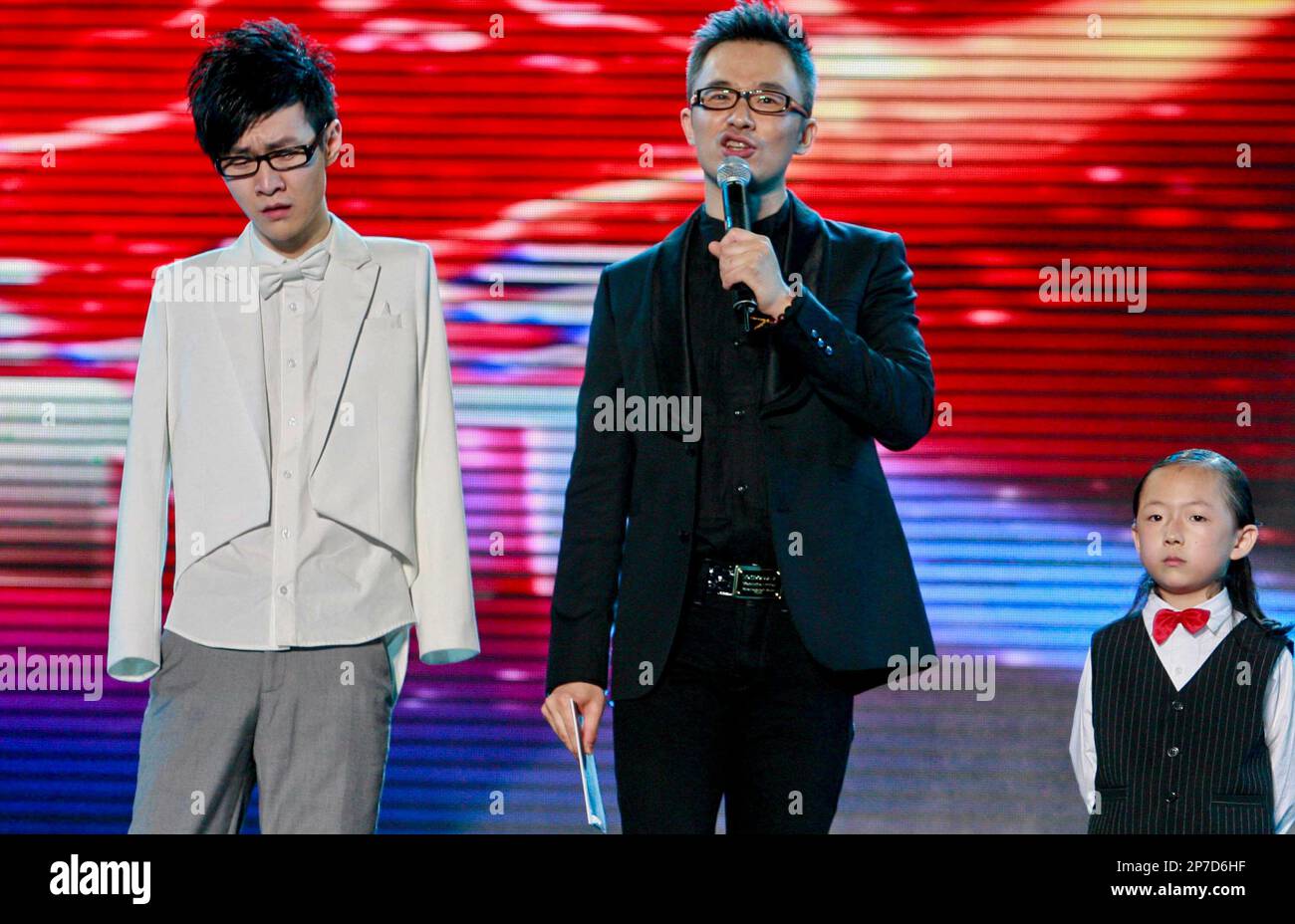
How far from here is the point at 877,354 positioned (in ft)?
8.56

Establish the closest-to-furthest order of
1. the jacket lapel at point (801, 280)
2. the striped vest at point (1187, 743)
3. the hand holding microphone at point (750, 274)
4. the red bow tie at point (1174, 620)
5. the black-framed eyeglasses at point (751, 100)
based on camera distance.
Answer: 1. the hand holding microphone at point (750, 274)
2. the jacket lapel at point (801, 280)
3. the black-framed eyeglasses at point (751, 100)
4. the striped vest at point (1187, 743)
5. the red bow tie at point (1174, 620)

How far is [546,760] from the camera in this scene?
14.4ft

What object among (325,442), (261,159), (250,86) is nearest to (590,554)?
(325,442)

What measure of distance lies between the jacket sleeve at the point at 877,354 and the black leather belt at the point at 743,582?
30 cm

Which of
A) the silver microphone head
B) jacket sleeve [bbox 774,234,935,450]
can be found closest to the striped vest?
jacket sleeve [bbox 774,234,935,450]

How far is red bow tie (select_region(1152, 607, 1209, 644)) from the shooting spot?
2990 mm

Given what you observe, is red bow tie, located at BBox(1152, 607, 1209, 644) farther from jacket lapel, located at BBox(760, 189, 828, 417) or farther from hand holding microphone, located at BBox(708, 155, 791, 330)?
hand holding microphone, located at BBox(708, 155, 791, 330)

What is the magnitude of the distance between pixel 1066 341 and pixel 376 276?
2.23 meters

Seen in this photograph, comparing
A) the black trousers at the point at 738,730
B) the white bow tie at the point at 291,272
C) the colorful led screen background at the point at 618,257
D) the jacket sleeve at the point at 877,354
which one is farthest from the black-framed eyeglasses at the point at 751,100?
the colorful led screen background at the point at 618,257

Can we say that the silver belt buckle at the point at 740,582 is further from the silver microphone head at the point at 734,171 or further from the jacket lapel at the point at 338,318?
the jacket lapel at the point at 338,318

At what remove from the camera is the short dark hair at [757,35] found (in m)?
2.81

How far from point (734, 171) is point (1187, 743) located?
51.9 inches

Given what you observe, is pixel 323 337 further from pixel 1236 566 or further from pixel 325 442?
pixel 1236 566
